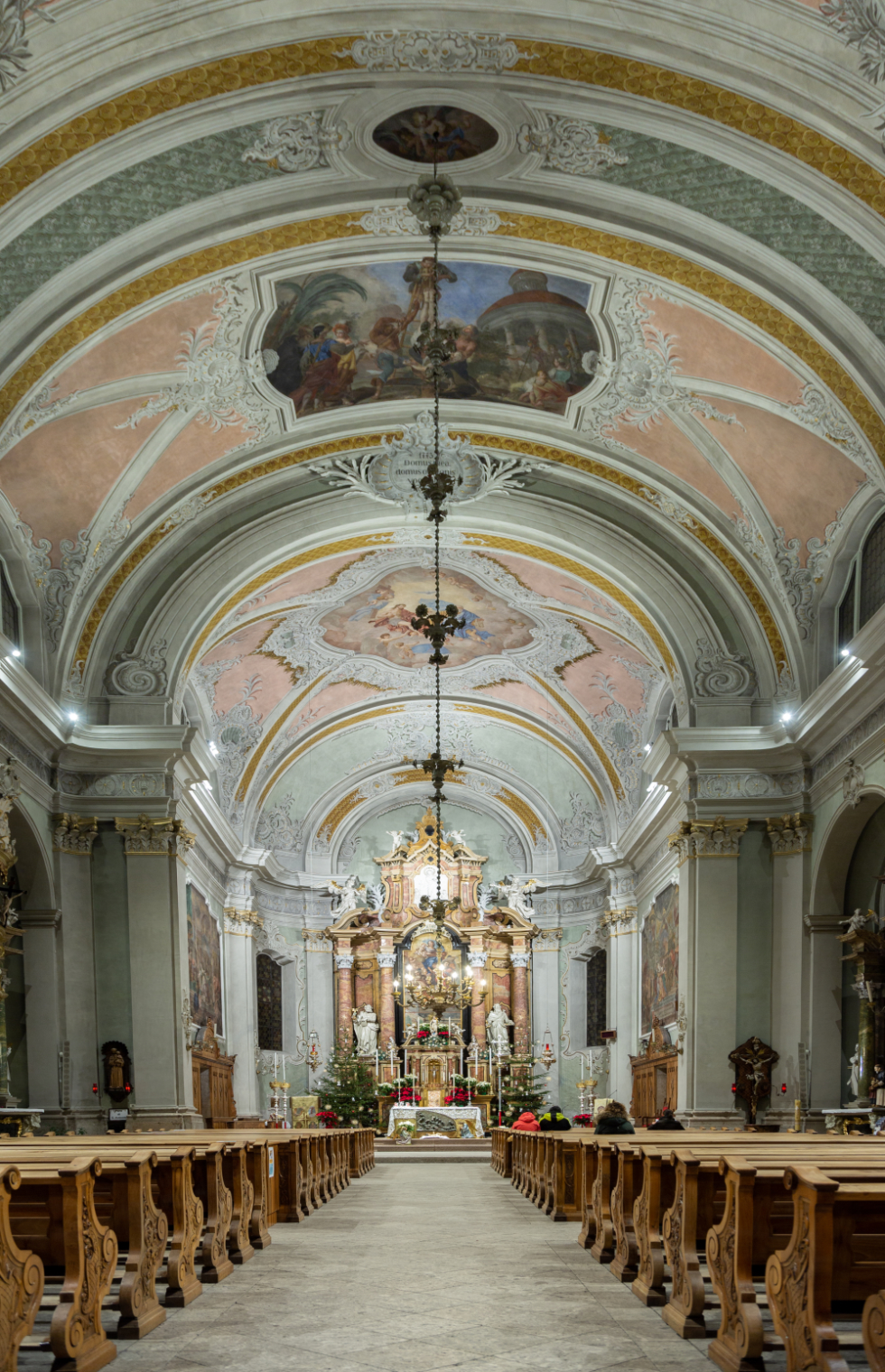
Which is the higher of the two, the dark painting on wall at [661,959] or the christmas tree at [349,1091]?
the dark painting on wall at [661,959]

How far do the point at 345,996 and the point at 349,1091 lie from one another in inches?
157

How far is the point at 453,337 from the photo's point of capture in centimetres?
1335

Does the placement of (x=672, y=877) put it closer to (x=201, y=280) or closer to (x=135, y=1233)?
(x=201, y=280)

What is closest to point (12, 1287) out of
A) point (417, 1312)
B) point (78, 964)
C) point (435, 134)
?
point (417, 1312)

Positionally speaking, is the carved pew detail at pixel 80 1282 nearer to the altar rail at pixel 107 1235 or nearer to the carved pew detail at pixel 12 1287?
the altar rail at pixel 107 1235

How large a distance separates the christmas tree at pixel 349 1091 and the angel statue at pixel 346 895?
3.70m

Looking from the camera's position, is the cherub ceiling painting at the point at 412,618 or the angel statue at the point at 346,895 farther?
the angel statue at the point at 346,895

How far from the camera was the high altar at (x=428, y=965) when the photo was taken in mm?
33000

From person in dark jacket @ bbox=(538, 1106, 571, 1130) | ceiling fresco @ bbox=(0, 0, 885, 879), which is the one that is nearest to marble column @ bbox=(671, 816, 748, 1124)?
ceiling fresco @ bbox=(0, 0, 885, 879)

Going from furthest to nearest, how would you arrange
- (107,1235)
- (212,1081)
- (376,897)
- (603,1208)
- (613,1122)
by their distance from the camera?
1. (376,897)
2. (212,1081)
3. (613,1122)
4. (603,1208)
5. (107,1235)

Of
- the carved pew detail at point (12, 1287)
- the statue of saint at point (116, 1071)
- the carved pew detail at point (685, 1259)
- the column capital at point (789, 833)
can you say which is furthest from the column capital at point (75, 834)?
the carved pew detail at point (12, 1287)

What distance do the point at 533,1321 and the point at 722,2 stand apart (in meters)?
9.24

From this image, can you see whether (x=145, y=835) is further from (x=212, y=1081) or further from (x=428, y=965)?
(x=428, y=965)

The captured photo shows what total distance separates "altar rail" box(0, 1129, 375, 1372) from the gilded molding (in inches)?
314
